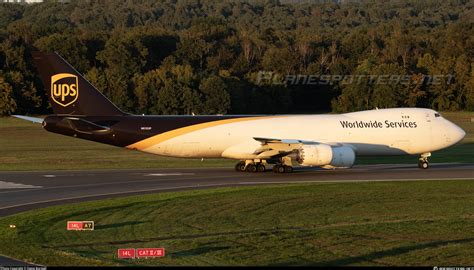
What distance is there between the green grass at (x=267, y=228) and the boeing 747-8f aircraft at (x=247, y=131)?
6.40 m

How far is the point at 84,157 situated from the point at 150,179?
51.2 ft

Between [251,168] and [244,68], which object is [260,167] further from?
[244,68]

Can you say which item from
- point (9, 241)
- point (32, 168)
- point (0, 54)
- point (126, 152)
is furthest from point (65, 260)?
point (0, 54)

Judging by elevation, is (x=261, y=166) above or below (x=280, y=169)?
above

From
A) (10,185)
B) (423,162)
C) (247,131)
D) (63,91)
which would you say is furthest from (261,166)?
(10,185)

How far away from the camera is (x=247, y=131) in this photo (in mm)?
41781

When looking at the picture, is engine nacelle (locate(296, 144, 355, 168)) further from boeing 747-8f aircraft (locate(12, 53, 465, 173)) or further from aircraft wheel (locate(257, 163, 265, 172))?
aircraft wheel (locate(257, 163, 265, 172))

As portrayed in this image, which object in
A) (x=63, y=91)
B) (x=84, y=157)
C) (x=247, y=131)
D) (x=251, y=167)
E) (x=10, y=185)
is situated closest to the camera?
(x=10, y=185)

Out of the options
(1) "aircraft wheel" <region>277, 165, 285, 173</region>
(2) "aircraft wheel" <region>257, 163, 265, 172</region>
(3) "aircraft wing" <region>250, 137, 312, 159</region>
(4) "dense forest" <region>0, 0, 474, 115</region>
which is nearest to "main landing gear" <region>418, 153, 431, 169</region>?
(3) "aircraft wing" <region>250, 137, 312, 159</region>

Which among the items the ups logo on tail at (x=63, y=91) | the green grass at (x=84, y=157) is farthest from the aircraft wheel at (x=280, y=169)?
the ups logo on tail at (x=63, y=91)

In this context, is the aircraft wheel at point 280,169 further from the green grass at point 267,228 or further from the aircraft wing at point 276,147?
the green grass at point 267,228

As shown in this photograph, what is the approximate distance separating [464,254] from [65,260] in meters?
9.51

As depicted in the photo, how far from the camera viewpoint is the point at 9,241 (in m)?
23.1

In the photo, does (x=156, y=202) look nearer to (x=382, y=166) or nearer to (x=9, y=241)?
(x=9, y=241)
